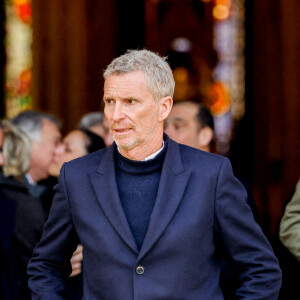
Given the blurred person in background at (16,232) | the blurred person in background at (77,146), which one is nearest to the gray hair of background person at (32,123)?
the blurred person in background at (77,146)

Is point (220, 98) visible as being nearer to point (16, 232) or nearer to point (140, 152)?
point (16, 232)

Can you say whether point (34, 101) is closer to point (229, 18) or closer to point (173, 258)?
point (229, 18)

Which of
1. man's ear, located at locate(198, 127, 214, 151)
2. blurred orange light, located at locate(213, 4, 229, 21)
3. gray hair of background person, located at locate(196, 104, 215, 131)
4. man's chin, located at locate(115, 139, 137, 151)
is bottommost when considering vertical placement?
man's ear, located at locate(198, 127, 214, 151)

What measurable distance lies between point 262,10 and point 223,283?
17.9 feet

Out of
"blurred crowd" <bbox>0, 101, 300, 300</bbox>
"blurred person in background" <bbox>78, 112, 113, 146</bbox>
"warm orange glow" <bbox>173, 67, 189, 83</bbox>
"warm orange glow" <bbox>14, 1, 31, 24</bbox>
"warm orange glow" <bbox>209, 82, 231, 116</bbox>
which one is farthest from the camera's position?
"warm orange glow" <bbox>173, 67, 189, 83</bbox>

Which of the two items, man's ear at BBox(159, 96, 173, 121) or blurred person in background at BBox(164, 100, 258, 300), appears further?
blurred person in background at BBox(164, 100, 258, 300)

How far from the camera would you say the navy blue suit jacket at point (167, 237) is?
2.37m

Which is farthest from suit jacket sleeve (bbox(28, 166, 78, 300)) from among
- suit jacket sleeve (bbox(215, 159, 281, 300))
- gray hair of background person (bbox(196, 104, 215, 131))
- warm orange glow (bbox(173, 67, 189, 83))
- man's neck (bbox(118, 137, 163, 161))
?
warm orange glow (bbox(173, 67, 189, 83))

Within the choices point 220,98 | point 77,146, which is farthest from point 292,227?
point 220,98

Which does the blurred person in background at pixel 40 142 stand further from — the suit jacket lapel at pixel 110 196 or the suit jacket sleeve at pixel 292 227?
the suit jacket lapel at pixel 110 196

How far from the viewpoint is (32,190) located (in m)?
4.95

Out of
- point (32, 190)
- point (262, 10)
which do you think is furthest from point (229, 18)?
point (32, 190)

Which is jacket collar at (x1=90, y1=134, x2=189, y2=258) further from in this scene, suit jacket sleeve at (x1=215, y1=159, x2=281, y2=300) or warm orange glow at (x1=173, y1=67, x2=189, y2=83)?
warm orange glow at (x1=173, y1=67, x2=189, y2=83)

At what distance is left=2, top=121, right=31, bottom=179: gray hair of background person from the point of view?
450cm
